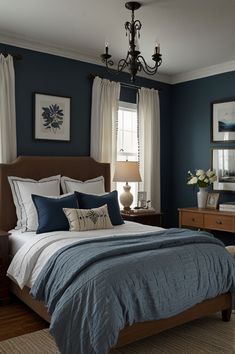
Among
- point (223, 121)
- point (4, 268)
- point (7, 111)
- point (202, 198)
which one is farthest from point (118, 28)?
point (4, 268)

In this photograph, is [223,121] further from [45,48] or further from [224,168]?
[45,48]

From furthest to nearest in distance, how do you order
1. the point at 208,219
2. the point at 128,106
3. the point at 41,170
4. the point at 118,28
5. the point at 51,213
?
the point at 128,106, the point at 208,219, the point at 41,170, the point at 118,28, the point at 51,213

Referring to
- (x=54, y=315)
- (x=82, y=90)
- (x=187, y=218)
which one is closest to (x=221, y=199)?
(x=187, y=218)

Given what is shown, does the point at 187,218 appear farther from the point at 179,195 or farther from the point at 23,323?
the point at 23,323

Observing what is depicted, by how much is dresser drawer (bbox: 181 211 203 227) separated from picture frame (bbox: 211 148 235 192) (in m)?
0.61

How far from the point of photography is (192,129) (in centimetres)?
572

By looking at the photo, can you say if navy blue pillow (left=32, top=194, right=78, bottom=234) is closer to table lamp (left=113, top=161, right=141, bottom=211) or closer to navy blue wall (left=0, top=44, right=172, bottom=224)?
navy blue wall (left=0, top=44, right=172, bottom=224)

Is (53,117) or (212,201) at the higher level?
(53,117)

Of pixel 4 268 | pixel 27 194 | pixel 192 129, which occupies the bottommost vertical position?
pixel 4 268

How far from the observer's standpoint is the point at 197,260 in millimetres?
2904

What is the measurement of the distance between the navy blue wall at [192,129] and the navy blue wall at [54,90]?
3.05ft

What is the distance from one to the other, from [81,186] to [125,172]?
72 cm

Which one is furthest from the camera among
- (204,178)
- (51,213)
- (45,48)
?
(204,178)

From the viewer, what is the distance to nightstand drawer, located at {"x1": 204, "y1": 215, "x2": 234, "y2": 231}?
461 centimetres
